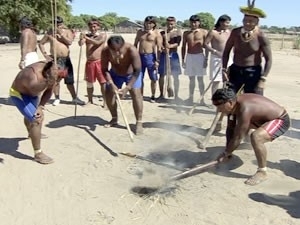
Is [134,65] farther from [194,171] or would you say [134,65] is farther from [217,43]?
[217,43]

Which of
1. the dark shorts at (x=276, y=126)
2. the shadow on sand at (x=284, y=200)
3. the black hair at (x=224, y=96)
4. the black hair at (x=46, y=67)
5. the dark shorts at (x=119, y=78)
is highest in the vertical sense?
the black hair at (x=46, y=67)

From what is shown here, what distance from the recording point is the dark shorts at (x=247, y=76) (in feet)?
20.6

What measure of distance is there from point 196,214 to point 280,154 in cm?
220

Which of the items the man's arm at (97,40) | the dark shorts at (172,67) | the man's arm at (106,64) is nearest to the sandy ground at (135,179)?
the man's arm at (106,64)

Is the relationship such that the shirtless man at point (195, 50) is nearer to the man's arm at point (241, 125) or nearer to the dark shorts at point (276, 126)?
the dark shorts at point (276, 126)

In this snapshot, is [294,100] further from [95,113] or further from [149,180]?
[149,180]

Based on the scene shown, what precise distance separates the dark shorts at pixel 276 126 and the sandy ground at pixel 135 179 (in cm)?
55

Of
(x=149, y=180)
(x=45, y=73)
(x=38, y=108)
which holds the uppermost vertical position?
(x=45, y=73)

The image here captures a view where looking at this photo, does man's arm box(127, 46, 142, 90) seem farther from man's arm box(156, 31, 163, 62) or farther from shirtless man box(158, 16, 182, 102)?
shirtless man box(158, 16, 182, 102)

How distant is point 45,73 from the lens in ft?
17.5

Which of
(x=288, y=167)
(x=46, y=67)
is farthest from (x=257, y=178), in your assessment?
(x=46, y=67)

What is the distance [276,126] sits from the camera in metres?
5.06

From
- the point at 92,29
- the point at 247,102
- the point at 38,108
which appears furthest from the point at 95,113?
the point at 247,102

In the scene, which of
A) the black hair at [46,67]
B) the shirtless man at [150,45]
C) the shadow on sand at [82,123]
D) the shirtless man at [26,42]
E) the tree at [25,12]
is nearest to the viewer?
the black hair at [46,67]
